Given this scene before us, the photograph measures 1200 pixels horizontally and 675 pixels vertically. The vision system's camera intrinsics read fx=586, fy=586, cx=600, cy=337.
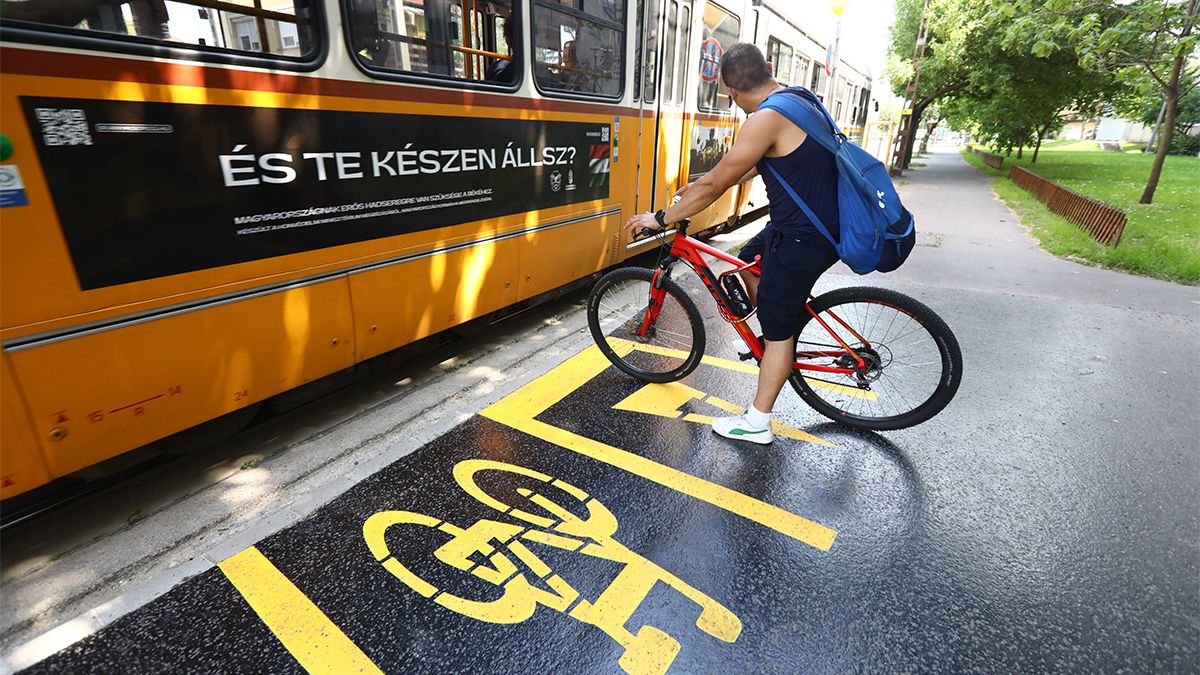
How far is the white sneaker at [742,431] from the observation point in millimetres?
3334

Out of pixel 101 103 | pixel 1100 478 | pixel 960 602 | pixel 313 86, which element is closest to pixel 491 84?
pixel 313 86

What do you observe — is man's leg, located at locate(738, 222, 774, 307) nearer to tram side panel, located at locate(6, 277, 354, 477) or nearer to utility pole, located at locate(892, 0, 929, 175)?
tram side panel, located at locate(6, 277, 354, 477)

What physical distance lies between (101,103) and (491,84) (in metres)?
2.18

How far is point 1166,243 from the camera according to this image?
27.1 feet

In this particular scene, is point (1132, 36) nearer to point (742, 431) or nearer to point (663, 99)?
point (663, 99)

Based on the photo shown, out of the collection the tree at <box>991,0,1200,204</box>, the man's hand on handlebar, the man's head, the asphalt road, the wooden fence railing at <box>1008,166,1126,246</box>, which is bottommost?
Result: the asphalt road

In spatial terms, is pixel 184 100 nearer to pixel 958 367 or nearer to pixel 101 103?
pixel 101 103

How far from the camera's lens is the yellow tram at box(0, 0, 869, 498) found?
211 centimetres

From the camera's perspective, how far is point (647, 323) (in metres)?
4.11

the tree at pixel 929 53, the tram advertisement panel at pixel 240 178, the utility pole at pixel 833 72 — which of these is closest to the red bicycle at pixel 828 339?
the tram advertisement panel at pixel 240 178

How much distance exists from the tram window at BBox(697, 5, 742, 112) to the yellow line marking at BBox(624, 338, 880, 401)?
371 cm

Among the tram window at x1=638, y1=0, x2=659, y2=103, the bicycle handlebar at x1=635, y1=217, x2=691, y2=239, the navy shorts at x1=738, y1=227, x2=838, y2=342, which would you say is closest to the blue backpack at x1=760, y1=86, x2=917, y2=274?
the navy shorts at x1=738, y1=227, x2=838, y2=342

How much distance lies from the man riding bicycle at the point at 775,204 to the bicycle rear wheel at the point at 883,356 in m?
0.27

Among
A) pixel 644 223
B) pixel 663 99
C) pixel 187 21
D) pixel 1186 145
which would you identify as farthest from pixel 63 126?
pixel 1186 145
